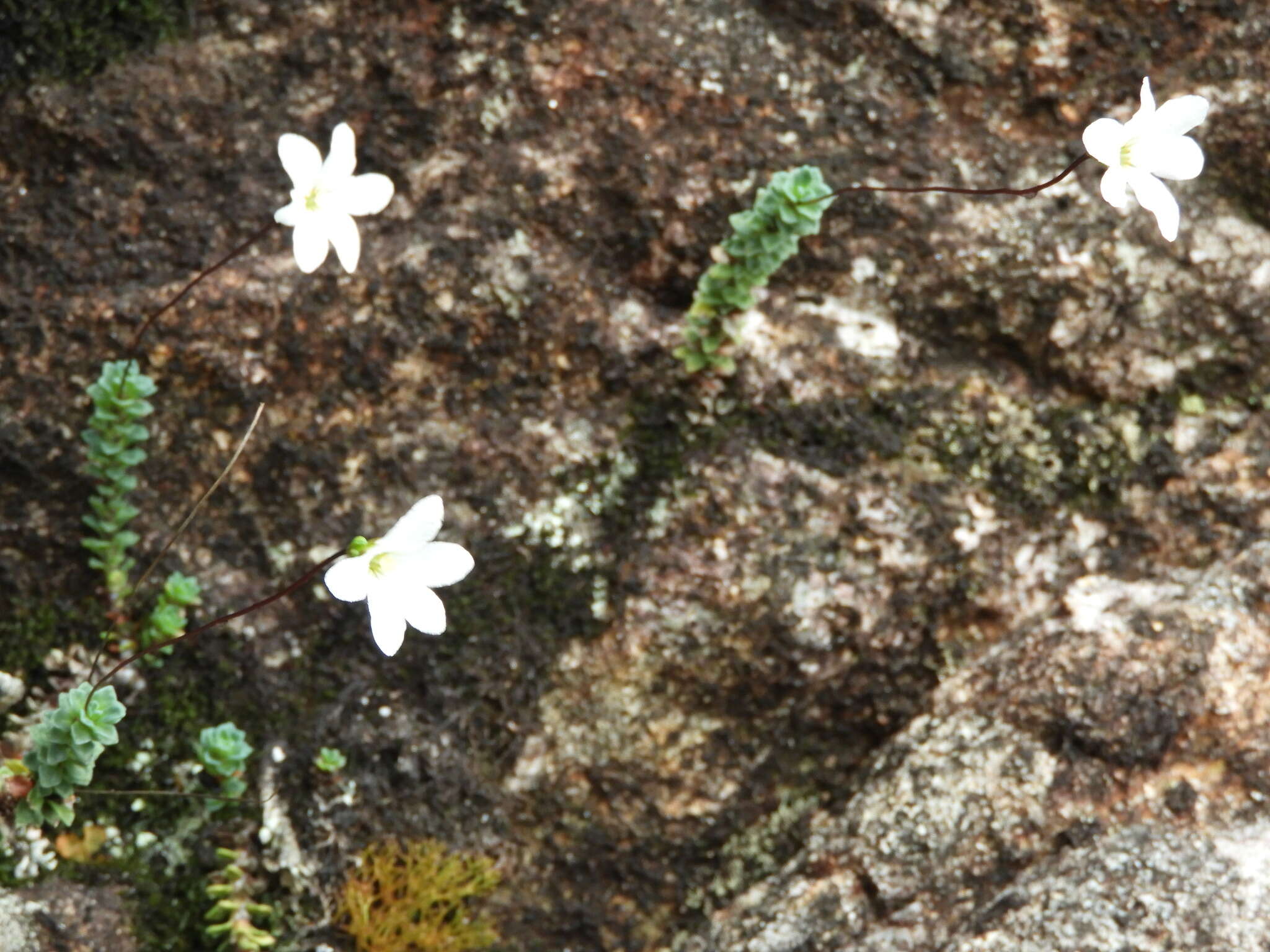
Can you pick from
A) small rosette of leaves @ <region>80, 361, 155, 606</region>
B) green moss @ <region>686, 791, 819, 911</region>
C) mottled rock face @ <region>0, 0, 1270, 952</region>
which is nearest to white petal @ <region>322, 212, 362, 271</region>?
mottled rock face @ <region>0, 0, 1270, 952</region>

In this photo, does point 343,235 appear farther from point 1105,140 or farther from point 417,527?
point 1105,140

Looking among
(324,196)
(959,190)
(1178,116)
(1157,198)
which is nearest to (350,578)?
(324,196)

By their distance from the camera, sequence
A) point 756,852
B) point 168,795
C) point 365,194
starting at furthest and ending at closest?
point 756,852
point 168,795
point 365,194

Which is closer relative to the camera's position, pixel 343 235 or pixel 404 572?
pixel 404 572

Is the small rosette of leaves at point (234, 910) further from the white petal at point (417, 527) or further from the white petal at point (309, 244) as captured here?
the white petal at point (309, 244)

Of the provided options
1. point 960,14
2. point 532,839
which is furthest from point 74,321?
point 960,14

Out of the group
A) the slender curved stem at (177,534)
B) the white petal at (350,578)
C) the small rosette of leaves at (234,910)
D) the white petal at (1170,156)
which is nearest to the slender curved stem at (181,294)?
the slender curved stem at (177,534)
